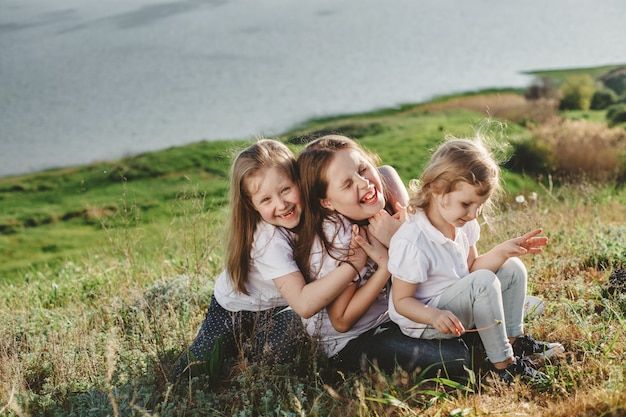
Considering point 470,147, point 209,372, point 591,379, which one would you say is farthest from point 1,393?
point 591,379

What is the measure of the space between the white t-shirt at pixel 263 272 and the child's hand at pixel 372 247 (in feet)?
1.37

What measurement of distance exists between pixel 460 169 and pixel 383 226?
60 centimetres

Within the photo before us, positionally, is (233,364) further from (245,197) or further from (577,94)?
(577,94)

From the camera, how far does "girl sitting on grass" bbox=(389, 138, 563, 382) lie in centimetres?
326

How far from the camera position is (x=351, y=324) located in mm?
3676

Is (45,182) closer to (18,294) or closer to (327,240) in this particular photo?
(18,294)

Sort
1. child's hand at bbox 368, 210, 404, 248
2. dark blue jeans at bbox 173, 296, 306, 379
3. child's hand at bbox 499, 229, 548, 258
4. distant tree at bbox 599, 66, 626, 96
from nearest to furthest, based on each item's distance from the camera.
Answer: child's hand at bbox 499, 229, 548, 258 → child's hand at bbox 368, 210, 404, 248 → dark blue jeans at bbox 173, 296, 306, 379 → distant tree at bbox 599, 66, 626, 96

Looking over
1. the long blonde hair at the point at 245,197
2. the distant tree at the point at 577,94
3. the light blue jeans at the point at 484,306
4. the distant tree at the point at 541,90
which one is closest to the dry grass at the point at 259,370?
the light blue jeans at the point at 484,306

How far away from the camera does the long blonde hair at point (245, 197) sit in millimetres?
3623

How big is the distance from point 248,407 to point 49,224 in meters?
17.1

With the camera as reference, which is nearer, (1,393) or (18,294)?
(1,393)

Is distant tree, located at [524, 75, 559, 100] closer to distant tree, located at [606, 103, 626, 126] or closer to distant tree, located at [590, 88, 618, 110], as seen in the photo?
distant tree, located at [590, 88, 618, 110]

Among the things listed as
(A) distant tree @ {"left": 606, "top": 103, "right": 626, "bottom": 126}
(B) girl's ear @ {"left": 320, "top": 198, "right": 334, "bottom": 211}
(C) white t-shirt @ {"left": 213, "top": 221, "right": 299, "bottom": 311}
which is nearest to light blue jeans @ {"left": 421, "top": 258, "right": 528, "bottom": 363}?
(B) girl's ear @ {"left": 320, "top": 198, "right": 334, "bottom": 211}

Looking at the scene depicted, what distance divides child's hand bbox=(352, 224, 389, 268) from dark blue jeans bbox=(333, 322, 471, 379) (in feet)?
1.75
